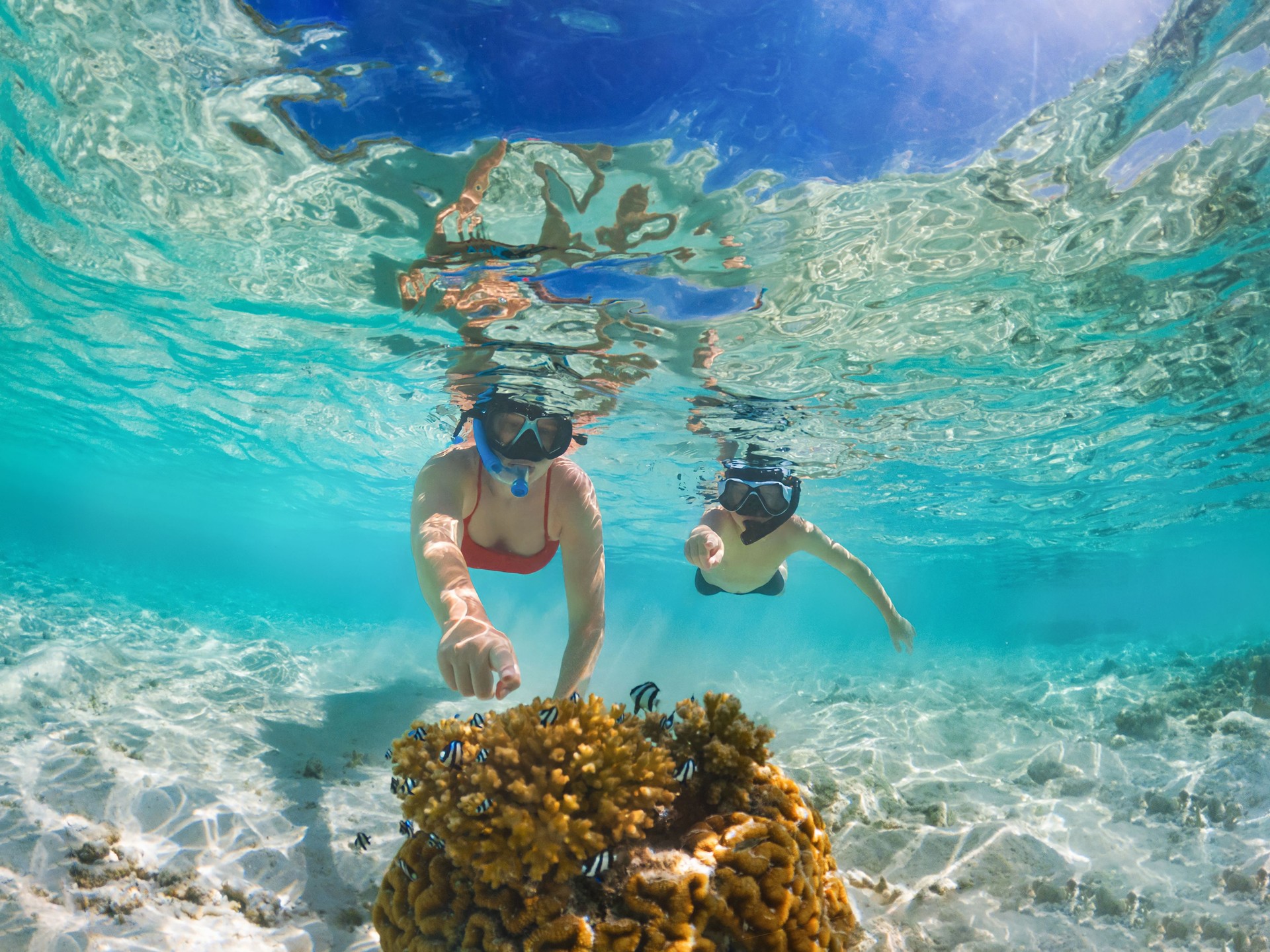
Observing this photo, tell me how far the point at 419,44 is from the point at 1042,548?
38334 mm

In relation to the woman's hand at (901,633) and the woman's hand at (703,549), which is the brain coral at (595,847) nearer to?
the woman's hand at (703,549)

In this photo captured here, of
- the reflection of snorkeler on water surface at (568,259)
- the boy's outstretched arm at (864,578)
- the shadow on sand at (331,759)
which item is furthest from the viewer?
the boy's outstretched arm at (864,578)

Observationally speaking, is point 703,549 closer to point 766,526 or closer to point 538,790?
point 538,790

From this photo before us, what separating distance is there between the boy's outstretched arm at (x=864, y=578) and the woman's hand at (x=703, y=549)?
9.11 ft

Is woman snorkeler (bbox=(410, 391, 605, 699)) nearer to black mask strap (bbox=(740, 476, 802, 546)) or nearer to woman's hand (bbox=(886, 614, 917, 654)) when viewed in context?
woman's hand (bbox=(886, 614, 917, 654))

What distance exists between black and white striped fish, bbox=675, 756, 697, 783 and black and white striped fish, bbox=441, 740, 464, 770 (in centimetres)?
127

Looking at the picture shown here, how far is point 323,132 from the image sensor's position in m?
6.36

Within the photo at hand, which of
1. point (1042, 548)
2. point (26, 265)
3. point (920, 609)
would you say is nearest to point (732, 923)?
point (26, 265)

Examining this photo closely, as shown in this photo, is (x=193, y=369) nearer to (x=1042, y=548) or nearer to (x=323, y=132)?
(x=323, y=132)

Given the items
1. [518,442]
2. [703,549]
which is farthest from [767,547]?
[703,549]

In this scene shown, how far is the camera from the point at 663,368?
11609 millimetres

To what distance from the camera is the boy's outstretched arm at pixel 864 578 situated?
8.04 m

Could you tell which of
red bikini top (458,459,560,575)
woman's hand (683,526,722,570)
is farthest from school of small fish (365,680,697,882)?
red bikini top (458,459,560,575)

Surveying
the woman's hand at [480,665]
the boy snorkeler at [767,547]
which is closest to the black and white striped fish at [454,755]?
the woman's hand at [480,665]
